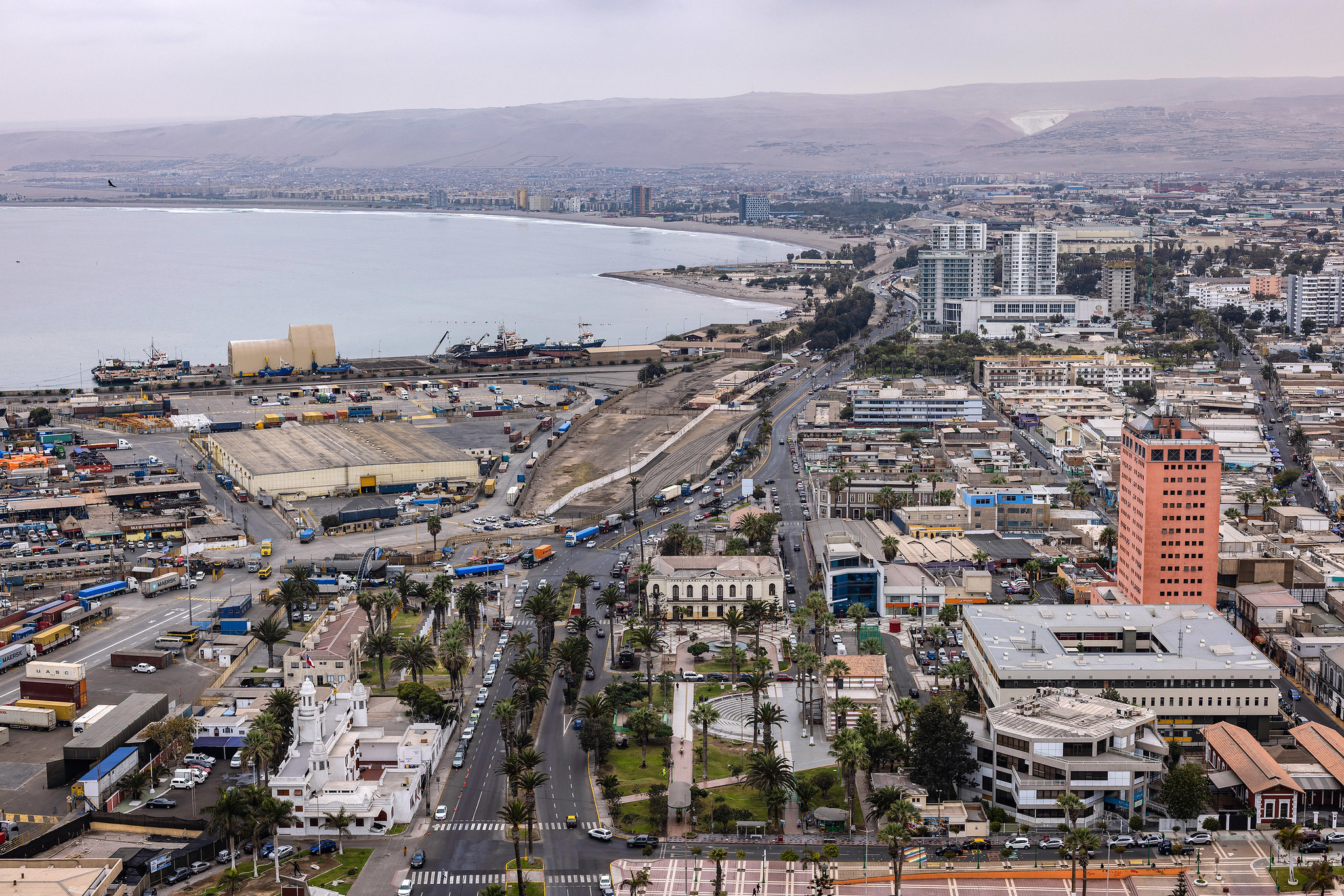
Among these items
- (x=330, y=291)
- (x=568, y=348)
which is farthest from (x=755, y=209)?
(x=568, y=348)

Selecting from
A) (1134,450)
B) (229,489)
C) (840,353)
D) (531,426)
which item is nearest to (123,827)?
(1134,450)

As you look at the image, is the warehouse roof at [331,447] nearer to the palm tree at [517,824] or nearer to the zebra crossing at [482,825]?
the zebra crossing at [482,825]

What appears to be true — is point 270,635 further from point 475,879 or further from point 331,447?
point 331,447

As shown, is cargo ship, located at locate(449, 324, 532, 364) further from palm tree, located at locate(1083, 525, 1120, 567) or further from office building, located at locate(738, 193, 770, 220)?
office building, located at locate(738, 193, 770, 220)

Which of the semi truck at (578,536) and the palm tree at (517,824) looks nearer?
the palm tree at (517,824)

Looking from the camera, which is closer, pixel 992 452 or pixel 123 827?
pixel 123 827

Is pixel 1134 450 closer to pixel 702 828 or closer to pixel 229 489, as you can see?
pixel 702 828

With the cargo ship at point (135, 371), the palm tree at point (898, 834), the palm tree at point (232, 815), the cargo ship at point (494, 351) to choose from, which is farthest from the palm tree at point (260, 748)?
the cargo ship at point (494, 351)
